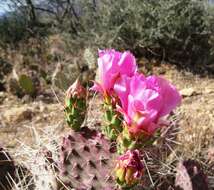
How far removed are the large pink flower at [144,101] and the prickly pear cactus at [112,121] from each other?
21 cm

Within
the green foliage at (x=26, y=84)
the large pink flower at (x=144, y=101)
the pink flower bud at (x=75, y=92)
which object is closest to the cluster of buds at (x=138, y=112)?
the large pink flower at (x=144, y=101)

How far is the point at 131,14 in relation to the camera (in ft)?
Answer: 24.7

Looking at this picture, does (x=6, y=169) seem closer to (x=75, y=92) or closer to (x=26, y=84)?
(x=75, y=92)

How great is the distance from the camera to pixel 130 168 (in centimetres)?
182

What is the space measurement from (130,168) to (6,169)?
106cm

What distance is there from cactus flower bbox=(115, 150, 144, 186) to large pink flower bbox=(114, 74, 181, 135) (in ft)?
0.21

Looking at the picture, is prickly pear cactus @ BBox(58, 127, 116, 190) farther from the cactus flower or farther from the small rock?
the small rock

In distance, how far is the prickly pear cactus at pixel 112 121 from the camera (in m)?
2.04

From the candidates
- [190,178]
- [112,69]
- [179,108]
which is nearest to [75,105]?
[112,69]

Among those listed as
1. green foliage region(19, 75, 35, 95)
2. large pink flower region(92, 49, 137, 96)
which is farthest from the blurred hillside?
large pink flower region(92, 49, 137, 96)

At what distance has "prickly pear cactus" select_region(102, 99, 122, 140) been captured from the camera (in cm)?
204

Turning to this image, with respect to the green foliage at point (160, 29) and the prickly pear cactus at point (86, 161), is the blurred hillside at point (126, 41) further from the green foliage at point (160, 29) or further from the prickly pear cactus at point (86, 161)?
the prickly pear cactus at point (86, 161)

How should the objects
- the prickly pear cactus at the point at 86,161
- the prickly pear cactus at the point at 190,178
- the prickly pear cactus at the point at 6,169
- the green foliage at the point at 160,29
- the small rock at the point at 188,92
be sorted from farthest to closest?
the green foliage at the point at 160,29 → the small rock at the point at 188,92 → the prickly pear cactus at the point at 6,169 → the prickly pear cactus at the point at 190,178 → the prickly pear cactus at the point at 86,161

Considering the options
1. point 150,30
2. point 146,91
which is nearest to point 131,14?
point 150,30
